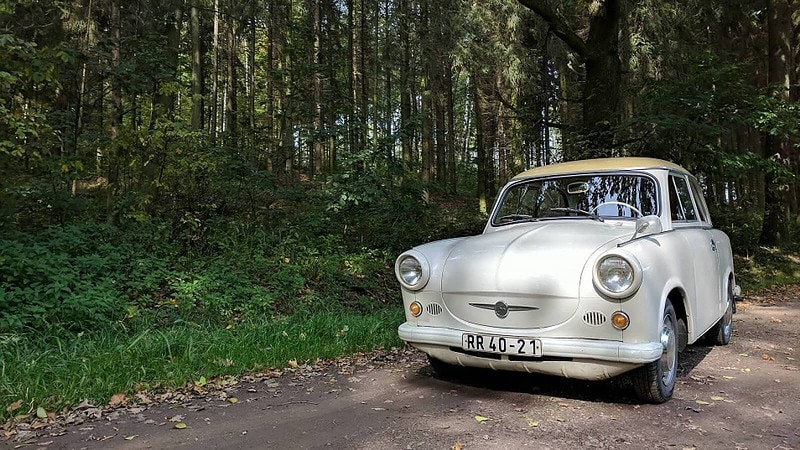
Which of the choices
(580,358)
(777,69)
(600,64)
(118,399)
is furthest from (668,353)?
(777,69)

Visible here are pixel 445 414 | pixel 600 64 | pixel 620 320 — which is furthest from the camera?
pixel 600 64

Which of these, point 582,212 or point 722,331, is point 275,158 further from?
point 722,331

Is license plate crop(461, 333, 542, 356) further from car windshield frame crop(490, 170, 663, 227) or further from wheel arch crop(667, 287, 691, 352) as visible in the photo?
car windshield frame crop(490, 170, 663, 227)

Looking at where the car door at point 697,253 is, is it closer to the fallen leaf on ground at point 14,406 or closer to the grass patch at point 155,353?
the grass patch at point 155,353

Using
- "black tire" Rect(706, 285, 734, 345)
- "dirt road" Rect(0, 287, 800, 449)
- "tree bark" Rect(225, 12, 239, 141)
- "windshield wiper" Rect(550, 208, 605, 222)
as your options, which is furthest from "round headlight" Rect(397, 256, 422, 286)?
"tree bark" Rect(225, 12, 239, 141)

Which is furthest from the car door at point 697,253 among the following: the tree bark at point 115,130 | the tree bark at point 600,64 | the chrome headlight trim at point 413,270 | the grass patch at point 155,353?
the tree bark at point 115,130

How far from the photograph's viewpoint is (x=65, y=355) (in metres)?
4.84

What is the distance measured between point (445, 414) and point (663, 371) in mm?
1627

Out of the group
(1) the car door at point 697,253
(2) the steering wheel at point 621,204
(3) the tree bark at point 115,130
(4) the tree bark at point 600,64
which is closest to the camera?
(1) the car door at point 697,253

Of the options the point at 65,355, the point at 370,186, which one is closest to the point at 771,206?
the point at 370,186

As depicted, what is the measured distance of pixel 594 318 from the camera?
3.50 m

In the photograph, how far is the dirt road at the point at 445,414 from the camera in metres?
3.22

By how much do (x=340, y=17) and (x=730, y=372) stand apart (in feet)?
65.0

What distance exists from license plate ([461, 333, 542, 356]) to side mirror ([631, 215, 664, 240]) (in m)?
1.11
